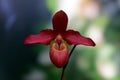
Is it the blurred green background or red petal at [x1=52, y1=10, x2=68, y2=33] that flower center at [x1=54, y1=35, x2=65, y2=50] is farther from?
the blurred green background

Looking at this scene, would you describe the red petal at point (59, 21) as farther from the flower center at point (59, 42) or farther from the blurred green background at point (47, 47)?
the blurred green background at point (47, 47)

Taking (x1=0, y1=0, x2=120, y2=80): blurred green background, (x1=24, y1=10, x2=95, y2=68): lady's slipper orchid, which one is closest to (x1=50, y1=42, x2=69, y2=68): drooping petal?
(x1=24, y1=10, x2=95, y2=68): lady's slipper orchid

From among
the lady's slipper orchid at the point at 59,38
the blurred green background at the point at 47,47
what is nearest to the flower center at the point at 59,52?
the lady's slipper orchid at the point at 59,38

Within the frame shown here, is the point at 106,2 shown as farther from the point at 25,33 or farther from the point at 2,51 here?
the point at 2,51

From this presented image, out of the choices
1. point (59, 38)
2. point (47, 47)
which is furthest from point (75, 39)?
point (47, 47)

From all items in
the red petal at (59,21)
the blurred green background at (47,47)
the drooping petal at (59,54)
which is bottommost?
the blurred green background at (47,47)

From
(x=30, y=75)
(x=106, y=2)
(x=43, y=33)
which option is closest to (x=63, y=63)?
(x=43, y=33)

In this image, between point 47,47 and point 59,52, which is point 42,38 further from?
point 47,47
